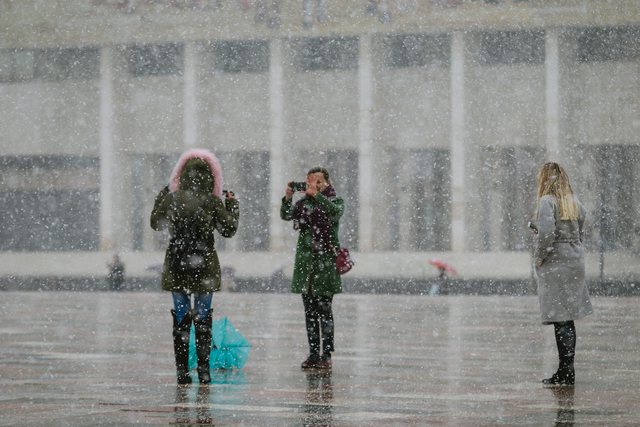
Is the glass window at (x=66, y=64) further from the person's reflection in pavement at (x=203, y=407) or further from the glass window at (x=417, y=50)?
the person's reflection in pavement at (x=203, y=407)

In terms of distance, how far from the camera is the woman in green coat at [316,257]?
11.8 meters

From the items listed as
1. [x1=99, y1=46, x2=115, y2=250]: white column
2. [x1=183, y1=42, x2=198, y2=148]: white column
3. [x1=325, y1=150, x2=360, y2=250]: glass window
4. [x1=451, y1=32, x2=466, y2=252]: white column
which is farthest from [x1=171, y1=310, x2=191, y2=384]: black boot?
[x1=99, y1=46, x2=115, y2=250]: white column

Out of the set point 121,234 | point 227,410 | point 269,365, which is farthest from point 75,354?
point 121,234

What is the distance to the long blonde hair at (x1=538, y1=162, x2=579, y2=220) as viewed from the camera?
419 inches

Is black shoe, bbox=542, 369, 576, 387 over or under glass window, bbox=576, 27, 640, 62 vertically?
under

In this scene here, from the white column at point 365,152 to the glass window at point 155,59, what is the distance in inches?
292

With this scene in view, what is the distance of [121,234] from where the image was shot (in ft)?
190

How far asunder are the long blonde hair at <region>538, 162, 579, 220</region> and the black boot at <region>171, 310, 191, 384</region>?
9.06 ft

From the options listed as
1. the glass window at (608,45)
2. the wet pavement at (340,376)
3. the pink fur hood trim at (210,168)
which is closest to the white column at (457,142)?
the glass window at (608,45)

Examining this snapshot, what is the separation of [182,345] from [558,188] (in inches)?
118

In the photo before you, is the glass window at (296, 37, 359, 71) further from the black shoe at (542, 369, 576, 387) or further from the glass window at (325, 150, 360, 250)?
the black shoe at (542, 369, 576, 387)

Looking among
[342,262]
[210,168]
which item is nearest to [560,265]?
[342,262]

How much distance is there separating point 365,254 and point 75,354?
40.9 meters

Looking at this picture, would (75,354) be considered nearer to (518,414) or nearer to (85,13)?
(518,414)
